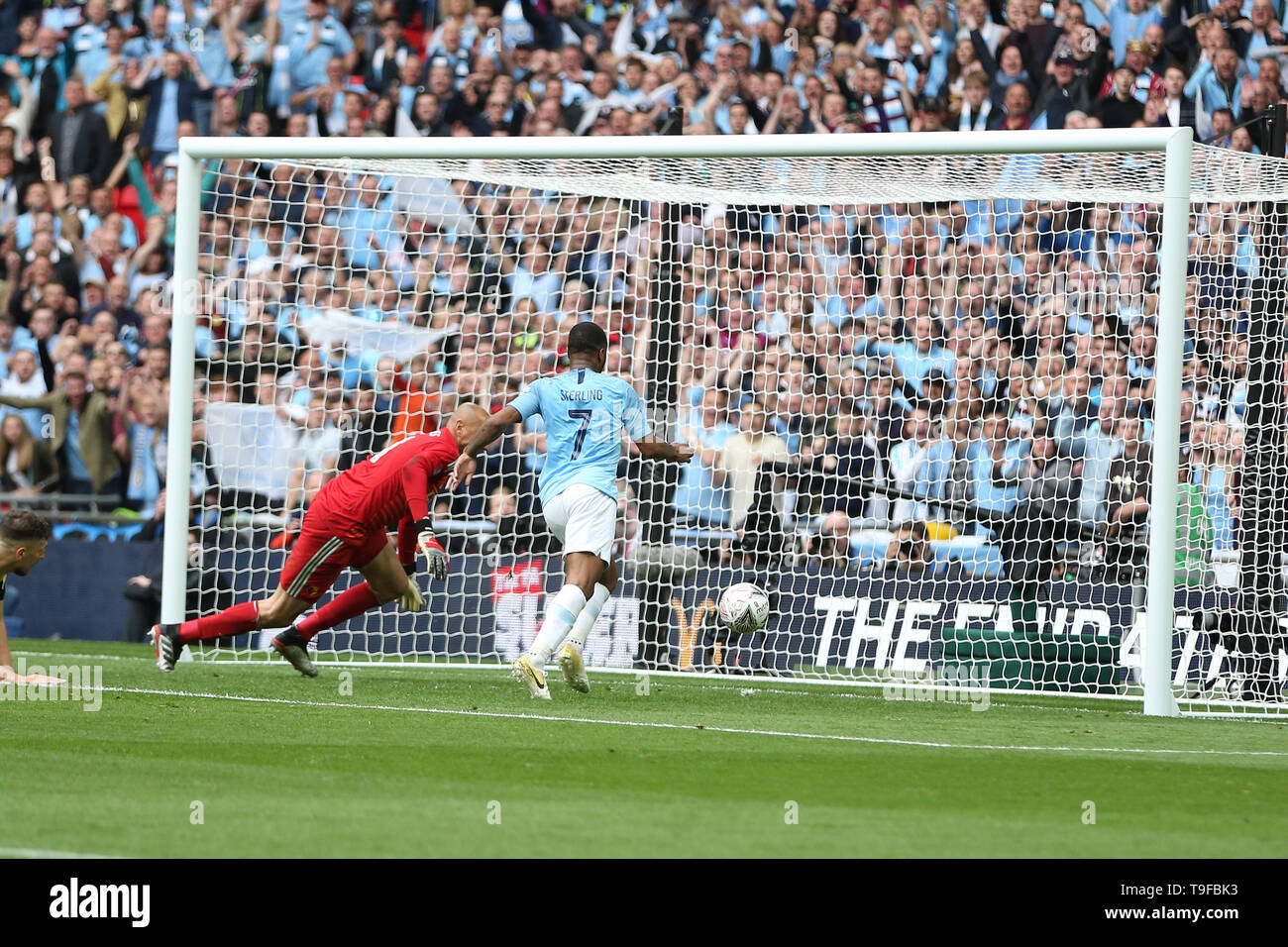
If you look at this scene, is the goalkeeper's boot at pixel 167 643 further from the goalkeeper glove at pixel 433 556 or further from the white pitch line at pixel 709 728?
the goalkeeper glove at pixel 433 556

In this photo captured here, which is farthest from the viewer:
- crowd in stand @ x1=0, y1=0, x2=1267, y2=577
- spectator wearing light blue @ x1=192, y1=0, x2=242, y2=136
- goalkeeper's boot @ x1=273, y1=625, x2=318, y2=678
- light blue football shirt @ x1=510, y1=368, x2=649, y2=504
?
spectator wearing light blue @ x1=192, y1=0, x2=242, y2=136

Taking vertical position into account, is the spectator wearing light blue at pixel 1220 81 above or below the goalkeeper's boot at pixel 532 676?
above

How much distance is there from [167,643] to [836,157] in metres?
5.08

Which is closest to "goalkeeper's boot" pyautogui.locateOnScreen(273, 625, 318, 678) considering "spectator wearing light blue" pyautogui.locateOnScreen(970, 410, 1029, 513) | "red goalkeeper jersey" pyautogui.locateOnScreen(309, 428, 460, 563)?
"red goalkeeper jersey" pyautogui.locateOnScreen(309, 428, 460, 563)

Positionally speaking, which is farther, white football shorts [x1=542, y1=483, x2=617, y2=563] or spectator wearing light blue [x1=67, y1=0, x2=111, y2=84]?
spectator wearing light blue [x1=67, y1=0, x2=111, y2=84]

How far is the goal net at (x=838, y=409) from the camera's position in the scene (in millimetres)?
11703

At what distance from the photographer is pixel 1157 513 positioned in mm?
9695

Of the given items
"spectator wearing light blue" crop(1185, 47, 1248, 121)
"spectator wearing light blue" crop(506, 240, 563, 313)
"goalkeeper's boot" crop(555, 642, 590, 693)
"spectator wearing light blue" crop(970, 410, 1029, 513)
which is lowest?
"goalkeeper's boot" crop(555, 642, 590, 693)

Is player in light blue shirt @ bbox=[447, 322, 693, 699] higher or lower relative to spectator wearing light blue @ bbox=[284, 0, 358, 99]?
lower

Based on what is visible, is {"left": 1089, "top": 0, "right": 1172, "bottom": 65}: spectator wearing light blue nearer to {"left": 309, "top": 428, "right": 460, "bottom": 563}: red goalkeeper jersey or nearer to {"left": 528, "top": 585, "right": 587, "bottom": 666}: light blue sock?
{"left": 309, "top": 428, "right": 460, "bottom": 563}: red goalkeeper jersey

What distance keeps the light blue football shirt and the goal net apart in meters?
2.26

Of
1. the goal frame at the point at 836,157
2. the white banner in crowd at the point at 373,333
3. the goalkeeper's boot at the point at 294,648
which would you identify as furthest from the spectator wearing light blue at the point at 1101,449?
the goalkeeper's boot at the point at 294,648

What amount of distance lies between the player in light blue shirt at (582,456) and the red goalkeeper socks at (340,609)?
Result: 1222 mm

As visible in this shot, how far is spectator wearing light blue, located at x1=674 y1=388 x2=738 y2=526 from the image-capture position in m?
13.3
